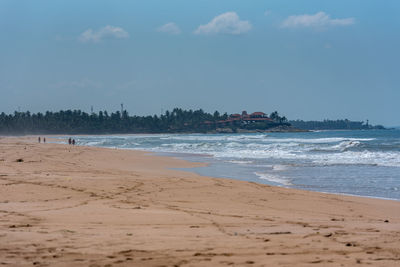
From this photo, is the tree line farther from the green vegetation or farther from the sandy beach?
the sandy beach

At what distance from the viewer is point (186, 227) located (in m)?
5.89

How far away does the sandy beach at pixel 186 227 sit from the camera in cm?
442

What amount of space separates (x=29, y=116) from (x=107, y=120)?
23.5m

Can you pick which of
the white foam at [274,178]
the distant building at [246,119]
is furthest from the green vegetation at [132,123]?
the white foam at [274,178]

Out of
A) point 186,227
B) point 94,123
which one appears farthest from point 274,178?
point 94,123

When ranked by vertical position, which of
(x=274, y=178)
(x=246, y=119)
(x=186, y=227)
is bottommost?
(x=274, y=178)

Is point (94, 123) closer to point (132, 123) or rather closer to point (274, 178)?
point (132, 123)

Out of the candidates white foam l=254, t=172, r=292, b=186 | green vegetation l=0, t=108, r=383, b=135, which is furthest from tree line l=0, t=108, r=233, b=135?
white foam l=254, t=172, r=292, b=186

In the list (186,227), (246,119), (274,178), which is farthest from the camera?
(246,119)

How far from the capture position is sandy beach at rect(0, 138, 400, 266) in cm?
442

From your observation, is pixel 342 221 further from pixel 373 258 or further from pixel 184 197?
pixel 184 197

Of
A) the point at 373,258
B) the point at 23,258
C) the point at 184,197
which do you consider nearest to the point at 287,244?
the point at 373,258

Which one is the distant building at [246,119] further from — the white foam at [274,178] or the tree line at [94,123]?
the white foam at [274,178]

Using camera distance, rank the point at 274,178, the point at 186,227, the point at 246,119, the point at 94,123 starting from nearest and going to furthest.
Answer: the point at 186,227, the point at 274,178, the point at 94,123, the point at 246,119
